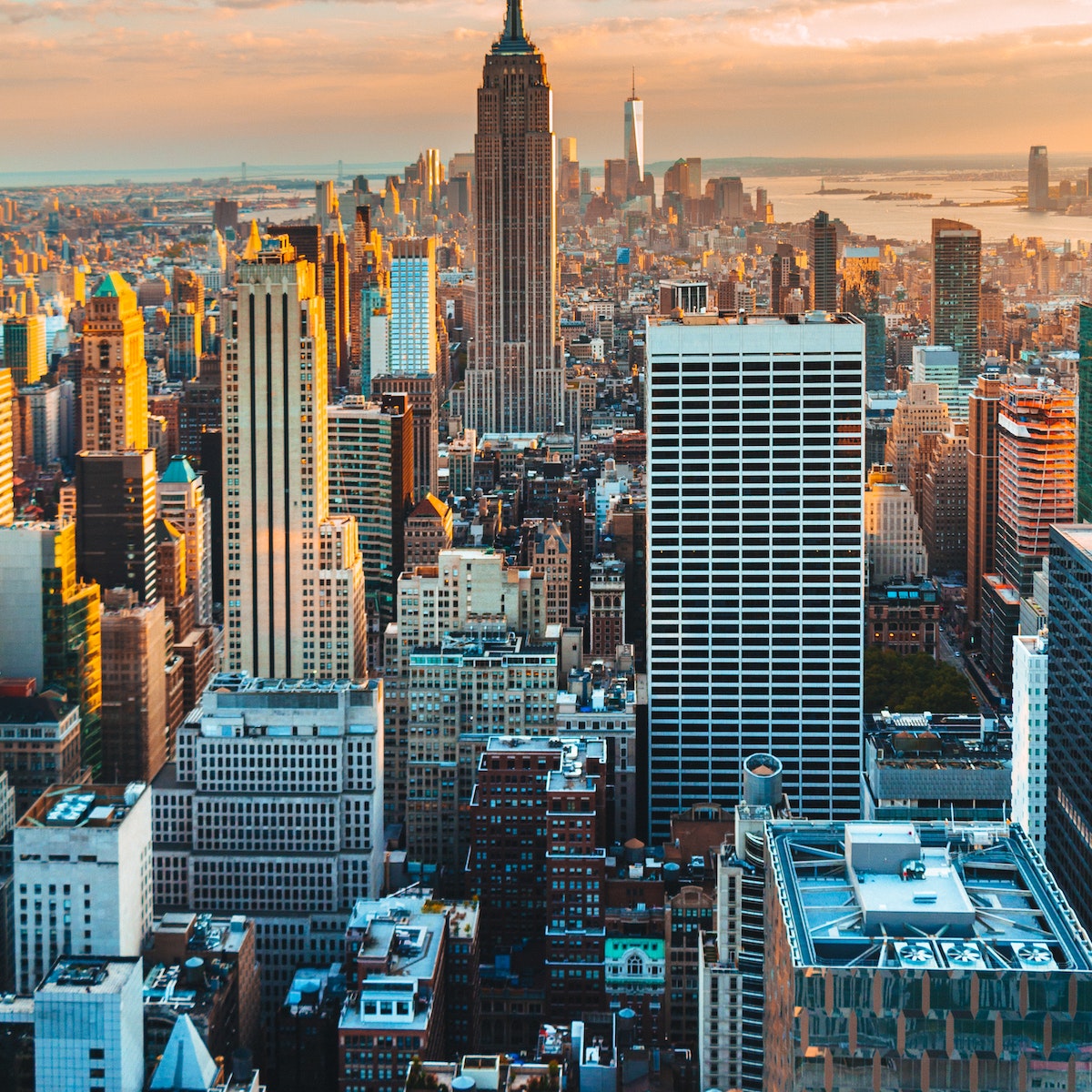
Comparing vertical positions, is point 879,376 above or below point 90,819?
above

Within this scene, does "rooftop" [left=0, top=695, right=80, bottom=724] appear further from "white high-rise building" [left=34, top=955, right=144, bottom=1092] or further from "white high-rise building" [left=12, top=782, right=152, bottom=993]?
"white high-rise building" [left=34, top=955, right=144, bottom=1092]

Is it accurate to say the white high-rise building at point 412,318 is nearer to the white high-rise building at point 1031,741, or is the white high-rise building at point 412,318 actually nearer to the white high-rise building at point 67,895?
the white high-rise building at point 1031,741

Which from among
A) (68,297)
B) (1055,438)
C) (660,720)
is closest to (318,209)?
(68,297)

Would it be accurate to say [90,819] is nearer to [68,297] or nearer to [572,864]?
[572,864]

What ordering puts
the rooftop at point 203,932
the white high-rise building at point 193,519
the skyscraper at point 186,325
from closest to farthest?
the rooftop at point 203,932, the white high-rise building at point 193,519, the skyscraper at point 186,325

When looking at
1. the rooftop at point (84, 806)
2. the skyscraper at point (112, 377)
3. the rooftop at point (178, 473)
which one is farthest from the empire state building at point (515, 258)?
the rooftop at point (84, 806)

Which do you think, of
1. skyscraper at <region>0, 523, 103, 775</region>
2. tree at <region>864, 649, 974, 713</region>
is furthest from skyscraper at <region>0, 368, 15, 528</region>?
tree at <region>864, 649, 974, 713</region>
